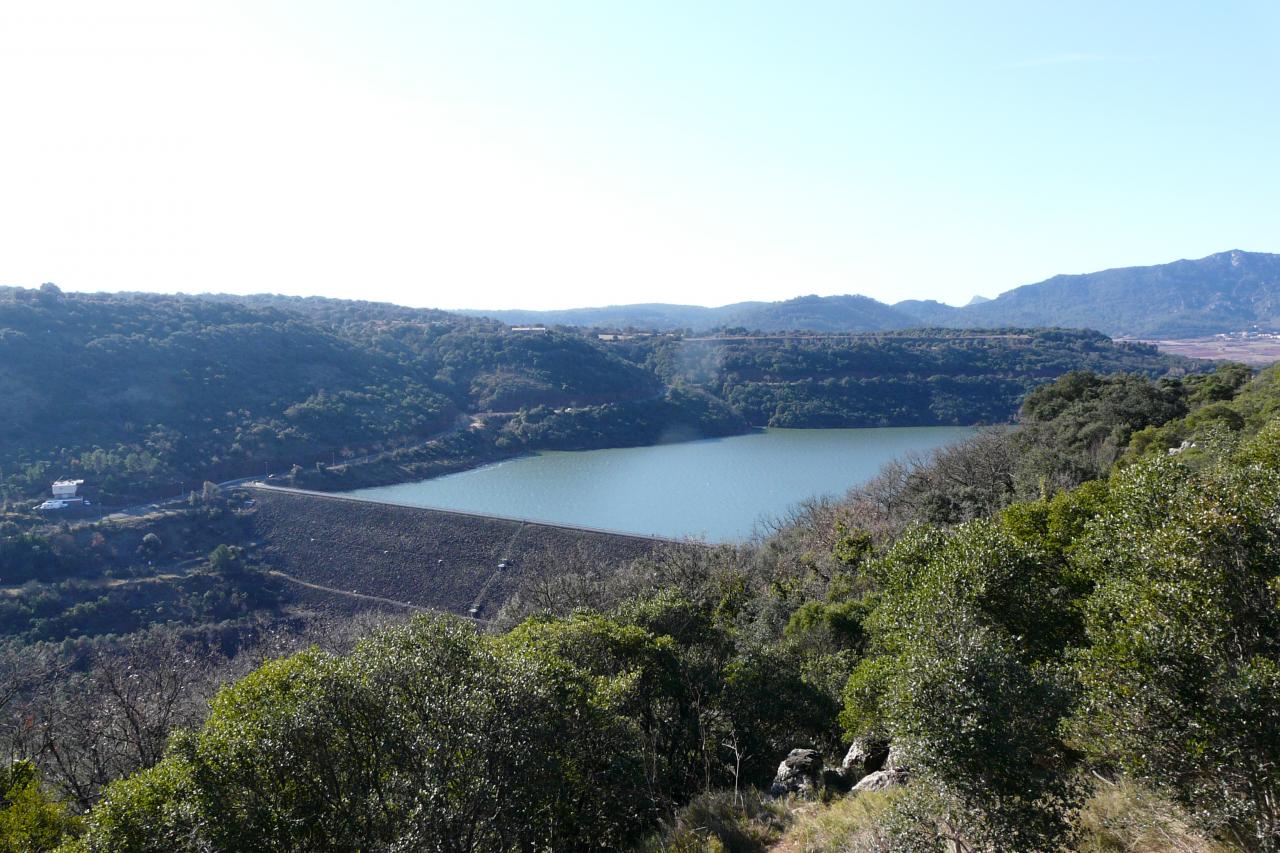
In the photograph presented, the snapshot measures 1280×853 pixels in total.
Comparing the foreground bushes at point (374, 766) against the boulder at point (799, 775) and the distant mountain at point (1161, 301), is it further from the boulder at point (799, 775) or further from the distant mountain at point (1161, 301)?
the distant mountain at point (1161, 301)

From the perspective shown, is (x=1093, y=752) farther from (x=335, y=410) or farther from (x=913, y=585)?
(x=335, y=410)

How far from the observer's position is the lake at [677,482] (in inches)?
1270

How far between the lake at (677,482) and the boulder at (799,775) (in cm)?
1915

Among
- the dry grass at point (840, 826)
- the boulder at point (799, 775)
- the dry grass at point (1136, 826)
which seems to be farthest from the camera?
the boulder at point (799, 775)

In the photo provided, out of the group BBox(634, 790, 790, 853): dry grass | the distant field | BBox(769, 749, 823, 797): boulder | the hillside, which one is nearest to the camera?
BBox(634, 790, 790, 853): dry grass

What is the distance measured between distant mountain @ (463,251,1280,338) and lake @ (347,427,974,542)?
55785 millimetres

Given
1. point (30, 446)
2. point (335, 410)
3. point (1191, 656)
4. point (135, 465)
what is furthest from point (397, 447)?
point (1191, 656)

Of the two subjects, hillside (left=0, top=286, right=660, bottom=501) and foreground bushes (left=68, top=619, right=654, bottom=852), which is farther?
hillside (left=0, top=286, right=660, bottom=501)

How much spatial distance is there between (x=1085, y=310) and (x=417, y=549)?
121997 millimetres

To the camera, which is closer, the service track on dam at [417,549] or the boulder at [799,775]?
the boulder at [799,775]

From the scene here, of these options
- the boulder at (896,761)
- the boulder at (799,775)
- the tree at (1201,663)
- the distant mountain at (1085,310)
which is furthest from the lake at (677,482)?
the distant mountain at (1085,310)

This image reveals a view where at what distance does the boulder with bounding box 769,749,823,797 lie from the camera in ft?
24.1

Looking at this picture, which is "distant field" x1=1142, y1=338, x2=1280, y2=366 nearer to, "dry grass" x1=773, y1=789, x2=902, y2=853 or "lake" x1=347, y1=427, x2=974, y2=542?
"lake" x1=347, y1=427, x2=974, y2=542

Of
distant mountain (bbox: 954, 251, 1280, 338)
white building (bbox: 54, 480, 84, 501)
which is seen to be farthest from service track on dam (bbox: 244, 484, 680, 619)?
distant mountain (bbox: 954, 251, 1280, 338)
